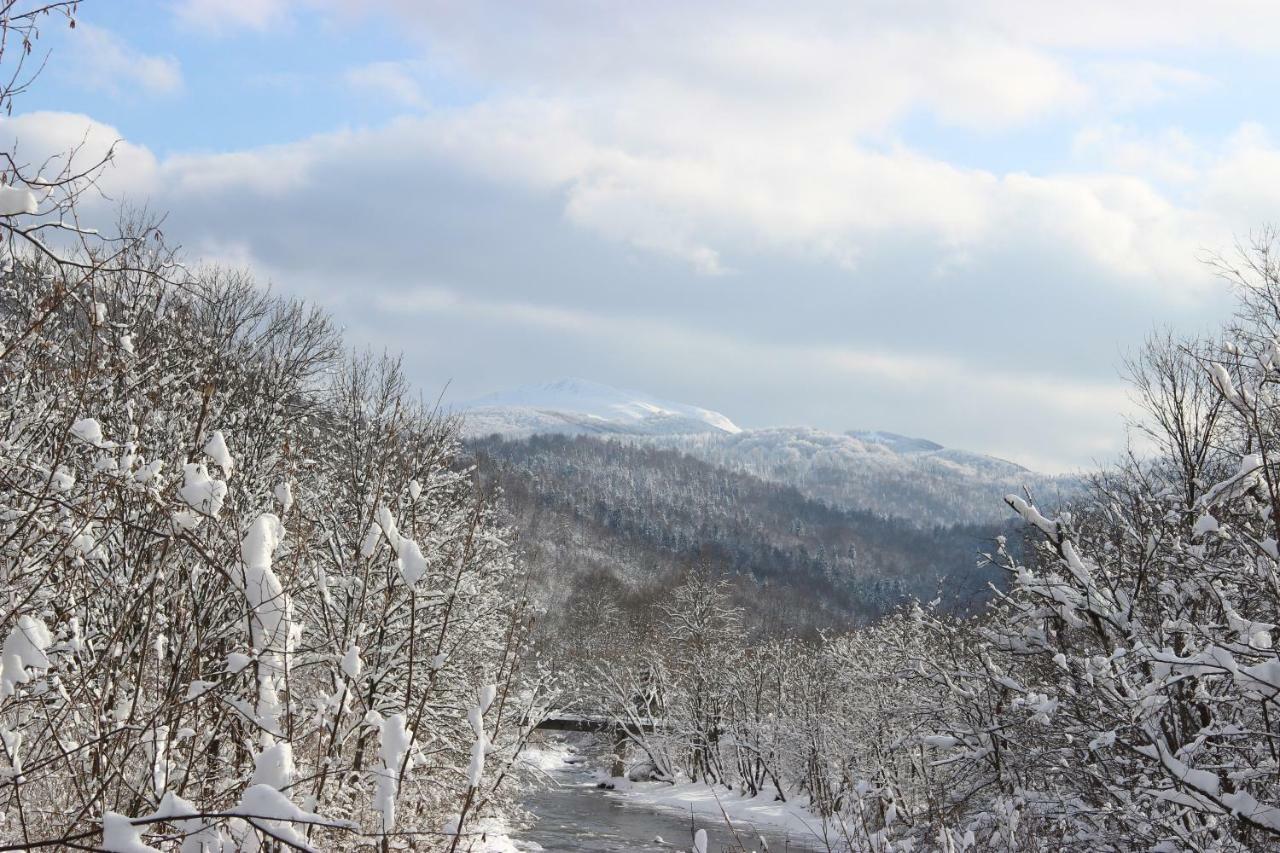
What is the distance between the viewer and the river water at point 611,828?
2302cm

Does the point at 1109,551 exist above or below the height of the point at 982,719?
above

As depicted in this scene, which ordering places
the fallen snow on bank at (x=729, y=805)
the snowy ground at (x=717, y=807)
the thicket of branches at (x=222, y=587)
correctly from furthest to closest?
the fallen snow on bank at (x=729, y=805), the snowy ground at (x=717, y=807), the thicket of branches at (x=222, y=587)

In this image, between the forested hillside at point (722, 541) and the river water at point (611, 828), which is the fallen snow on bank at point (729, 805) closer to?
the river water at point (611, 828)

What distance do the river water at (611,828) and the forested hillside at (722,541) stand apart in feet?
139

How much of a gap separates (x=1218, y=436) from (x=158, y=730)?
58.4ft

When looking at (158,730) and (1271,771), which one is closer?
(158,730)

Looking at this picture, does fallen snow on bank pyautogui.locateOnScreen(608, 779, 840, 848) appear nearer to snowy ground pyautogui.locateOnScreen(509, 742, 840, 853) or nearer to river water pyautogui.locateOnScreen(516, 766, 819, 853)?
snowy ground pyautogui.locateOnScreen(509, 742, 840, 853)

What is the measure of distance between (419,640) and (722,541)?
128490 millimetres

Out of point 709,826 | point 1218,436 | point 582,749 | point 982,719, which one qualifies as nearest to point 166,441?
point 982,719

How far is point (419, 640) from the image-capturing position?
14641mm

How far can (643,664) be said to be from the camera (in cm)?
4278

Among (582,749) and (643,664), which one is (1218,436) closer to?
(643,664)

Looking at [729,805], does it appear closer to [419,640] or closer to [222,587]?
[419,640]

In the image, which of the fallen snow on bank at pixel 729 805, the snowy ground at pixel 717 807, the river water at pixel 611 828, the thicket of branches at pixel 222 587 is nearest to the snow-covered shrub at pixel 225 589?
the thicket of branches at pixel 222 587
